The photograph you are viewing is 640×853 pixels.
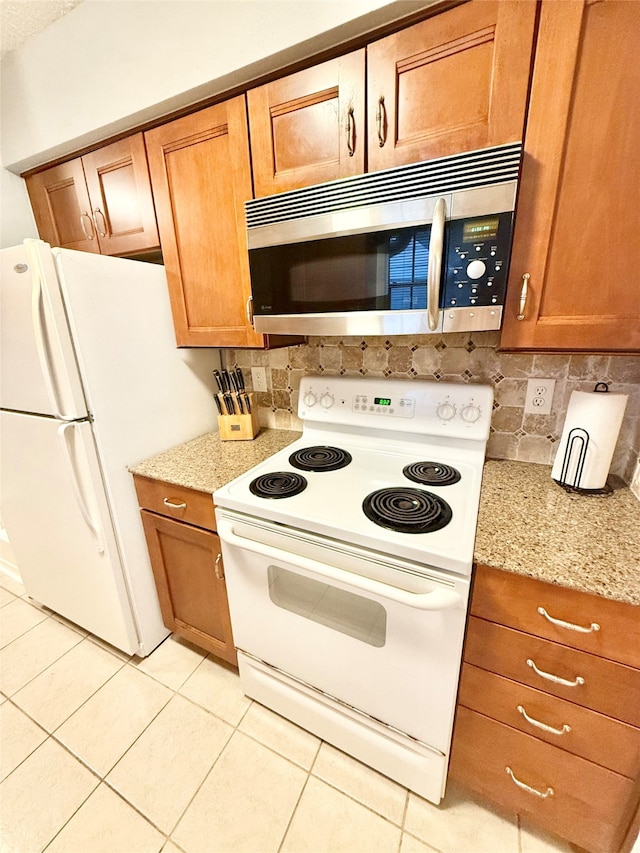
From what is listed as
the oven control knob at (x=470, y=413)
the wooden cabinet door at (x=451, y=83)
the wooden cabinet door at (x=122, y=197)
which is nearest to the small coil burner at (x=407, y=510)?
the oven control knob at (x=470, y=413)

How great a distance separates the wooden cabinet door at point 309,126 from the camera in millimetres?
927

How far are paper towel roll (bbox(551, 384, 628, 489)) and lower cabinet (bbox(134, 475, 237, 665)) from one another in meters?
1.15

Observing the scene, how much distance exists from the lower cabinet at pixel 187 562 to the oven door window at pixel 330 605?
265 mm

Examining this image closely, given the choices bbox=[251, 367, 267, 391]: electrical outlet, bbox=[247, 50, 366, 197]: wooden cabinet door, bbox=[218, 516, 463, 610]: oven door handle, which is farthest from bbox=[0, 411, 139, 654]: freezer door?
bbox=[247, 50, 366, 197]: wooden cabinet door

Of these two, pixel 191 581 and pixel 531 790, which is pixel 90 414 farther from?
pixel 531 790

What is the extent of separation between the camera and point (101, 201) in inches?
55.9

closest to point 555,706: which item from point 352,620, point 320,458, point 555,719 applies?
point 555,719

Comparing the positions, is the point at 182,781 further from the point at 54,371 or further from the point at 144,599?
the point at 54,371

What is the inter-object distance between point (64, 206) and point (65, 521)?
1365 mm

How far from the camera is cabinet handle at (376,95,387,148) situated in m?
0.90

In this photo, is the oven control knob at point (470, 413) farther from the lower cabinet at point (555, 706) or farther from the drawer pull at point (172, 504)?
the drawer pull at point (172, 504)

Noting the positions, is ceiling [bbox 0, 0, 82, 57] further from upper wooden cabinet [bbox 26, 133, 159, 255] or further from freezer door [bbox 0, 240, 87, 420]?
freezer door [bbox 0, 240, 87, 420]

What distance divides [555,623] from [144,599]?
1509 mm

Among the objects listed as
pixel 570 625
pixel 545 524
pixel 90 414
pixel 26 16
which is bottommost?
pixel 570 625
